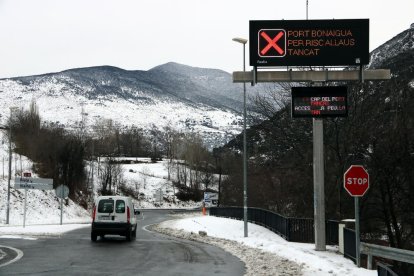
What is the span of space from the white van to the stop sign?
465 inches

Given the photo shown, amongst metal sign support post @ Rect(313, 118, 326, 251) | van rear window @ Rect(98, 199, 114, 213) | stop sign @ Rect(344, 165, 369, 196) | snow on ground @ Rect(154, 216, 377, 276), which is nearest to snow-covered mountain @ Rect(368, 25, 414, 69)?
snow on ground @ Rect(154, 216, 377, 276)

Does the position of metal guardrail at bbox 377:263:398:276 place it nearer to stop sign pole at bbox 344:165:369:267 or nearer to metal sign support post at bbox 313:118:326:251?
stop sign pole at bbox 344:165:369:267

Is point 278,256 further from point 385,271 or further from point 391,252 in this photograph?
point 385,271

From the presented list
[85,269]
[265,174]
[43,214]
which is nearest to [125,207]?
[85,269]

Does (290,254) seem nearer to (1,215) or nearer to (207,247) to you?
(207,247)

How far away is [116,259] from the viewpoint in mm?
17203

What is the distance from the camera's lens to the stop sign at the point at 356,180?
15586mm

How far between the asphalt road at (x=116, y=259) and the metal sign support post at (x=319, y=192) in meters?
3.55

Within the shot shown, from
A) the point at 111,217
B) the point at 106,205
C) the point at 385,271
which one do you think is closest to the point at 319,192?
the point at 111,217

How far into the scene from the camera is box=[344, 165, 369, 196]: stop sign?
15.6 m

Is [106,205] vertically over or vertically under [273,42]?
under

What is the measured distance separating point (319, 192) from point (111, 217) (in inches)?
364

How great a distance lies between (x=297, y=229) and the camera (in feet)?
77.5

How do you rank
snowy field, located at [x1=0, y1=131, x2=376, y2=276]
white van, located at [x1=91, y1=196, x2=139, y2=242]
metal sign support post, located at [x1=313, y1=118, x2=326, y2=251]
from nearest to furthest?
snowy field, located at [x1=0, y1=131, x2=376, y2=276]
metal sign support post, located at [x1=313, y1=118, x2=326, y2=251]
white van, located at [x1=91, y1=196, x2=139, y2=242]
